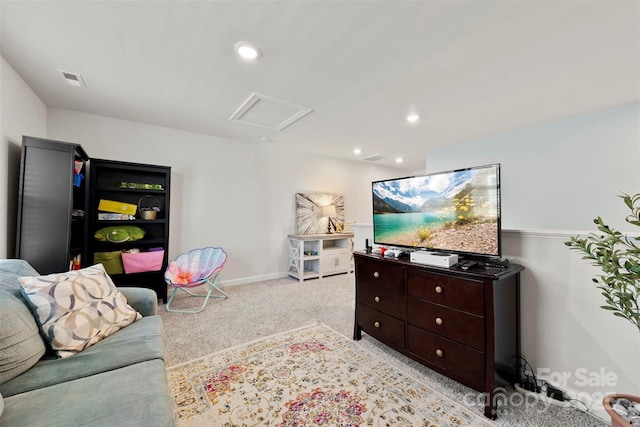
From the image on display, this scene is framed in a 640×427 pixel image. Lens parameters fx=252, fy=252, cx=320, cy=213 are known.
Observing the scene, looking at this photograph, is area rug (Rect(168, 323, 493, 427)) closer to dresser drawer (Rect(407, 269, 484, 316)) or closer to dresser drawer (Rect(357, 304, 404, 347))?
dresser drawer (Rect(357, 304, 404, 347))

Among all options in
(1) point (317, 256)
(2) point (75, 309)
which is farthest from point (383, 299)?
(1) point (317, 256)

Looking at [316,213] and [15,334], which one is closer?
[15,334]

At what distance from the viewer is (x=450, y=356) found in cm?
168

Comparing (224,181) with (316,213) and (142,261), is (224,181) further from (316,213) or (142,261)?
(316,213)

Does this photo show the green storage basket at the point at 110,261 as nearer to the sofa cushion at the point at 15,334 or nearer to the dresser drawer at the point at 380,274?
the sofa cushion at the point at 15,334

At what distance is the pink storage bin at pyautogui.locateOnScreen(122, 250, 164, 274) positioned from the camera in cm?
301

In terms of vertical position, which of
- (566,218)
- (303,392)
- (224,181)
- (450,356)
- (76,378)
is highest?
(224,181)

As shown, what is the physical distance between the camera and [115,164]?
3.02 meters

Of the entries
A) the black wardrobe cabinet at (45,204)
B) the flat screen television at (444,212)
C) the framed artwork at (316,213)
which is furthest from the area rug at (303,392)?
the framed artwork at (316,213)

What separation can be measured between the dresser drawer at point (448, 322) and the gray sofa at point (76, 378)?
158 cm

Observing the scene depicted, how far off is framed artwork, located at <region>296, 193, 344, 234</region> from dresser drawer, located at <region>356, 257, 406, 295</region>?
8.39 ft

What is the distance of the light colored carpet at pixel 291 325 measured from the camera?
1.52 m

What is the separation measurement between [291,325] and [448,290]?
1.67m

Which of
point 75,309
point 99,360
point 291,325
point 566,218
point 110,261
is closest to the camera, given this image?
point 99,360
